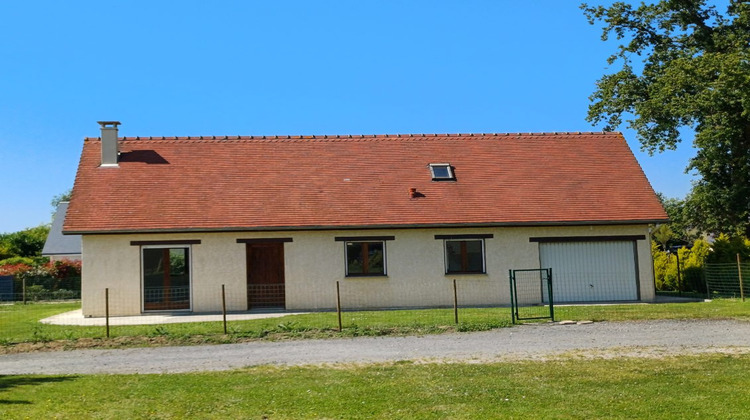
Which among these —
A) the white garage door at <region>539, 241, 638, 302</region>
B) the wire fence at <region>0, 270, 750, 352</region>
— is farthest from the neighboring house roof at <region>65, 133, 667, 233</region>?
the wire fence at <region>0, 270, 750, 352</region>

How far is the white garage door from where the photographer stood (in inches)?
917

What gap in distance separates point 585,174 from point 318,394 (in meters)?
18.4

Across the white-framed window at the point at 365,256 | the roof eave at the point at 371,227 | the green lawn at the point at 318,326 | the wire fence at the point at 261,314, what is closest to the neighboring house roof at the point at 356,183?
the roof eave at the point at 371,227

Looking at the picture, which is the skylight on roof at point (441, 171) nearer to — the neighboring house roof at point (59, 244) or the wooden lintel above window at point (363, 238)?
the wooden lintel above window at point (363, 238)

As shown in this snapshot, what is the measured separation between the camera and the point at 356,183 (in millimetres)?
24625

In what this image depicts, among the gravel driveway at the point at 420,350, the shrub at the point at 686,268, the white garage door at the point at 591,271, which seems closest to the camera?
the gravel driveway at the point at 420,350

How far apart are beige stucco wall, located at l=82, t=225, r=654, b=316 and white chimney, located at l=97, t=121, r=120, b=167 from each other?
144 inches

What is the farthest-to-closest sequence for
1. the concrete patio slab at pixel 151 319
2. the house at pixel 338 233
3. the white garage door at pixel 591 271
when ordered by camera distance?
the white garage door at pixel 591 271
the house at pixel 338 233
the concrete patio slab at pixel 151 319

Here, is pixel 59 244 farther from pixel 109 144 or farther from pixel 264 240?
pixel 264 240

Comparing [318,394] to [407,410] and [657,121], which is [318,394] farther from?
[657,121]

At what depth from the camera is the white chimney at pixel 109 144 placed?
2470 centimetres

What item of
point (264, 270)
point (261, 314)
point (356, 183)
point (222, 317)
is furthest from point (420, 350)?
point (356, 183)

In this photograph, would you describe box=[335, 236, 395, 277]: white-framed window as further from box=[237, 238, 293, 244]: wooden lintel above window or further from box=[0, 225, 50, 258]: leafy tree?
box=[0, 225, 50, 258]: leafy tree

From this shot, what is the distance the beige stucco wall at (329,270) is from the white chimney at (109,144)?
12.0 ft
